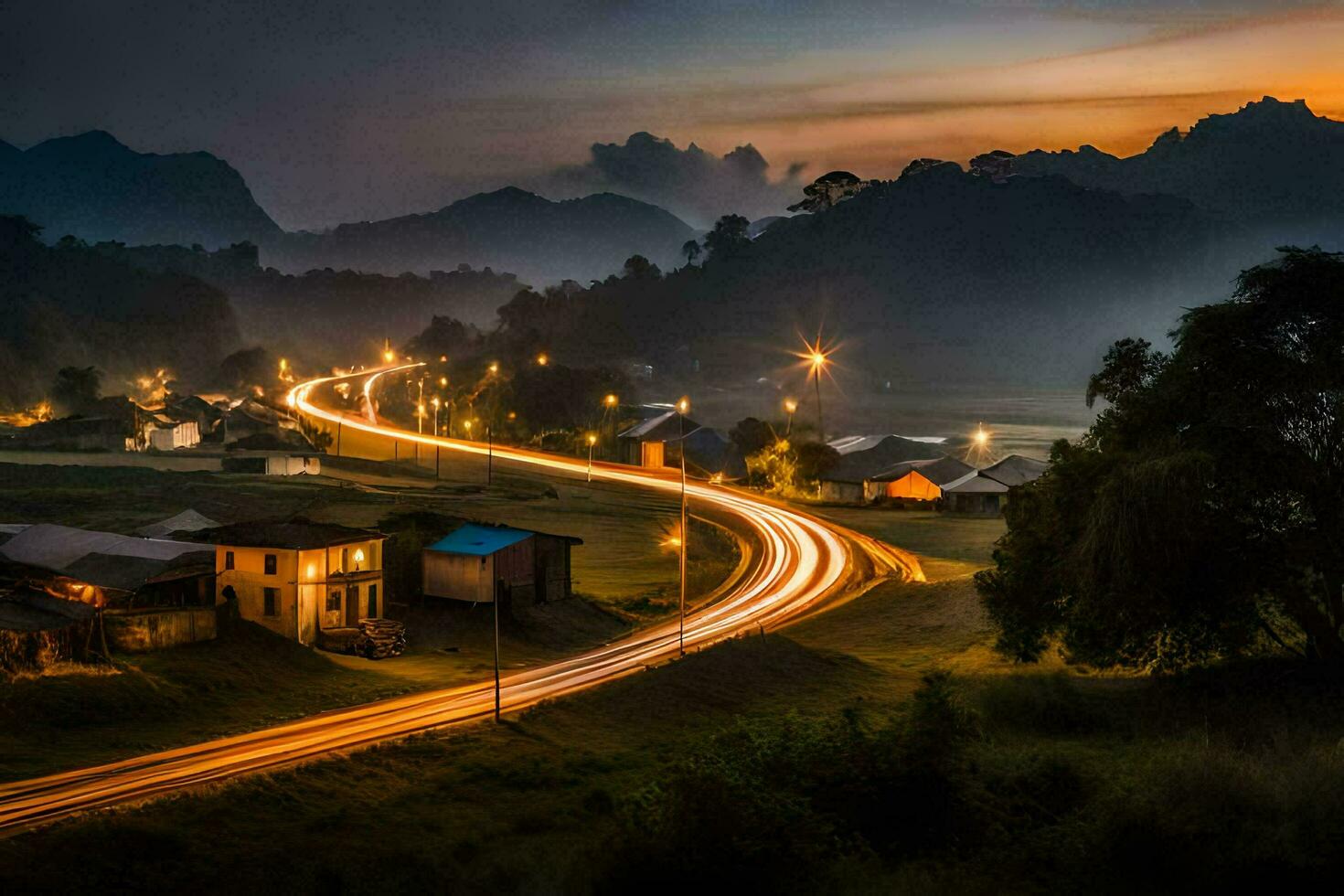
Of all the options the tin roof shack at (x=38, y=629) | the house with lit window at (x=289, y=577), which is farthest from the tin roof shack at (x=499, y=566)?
the tin roof shack at (x=38, y=629)

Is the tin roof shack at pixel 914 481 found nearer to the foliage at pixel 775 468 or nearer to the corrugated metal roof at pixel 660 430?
the foliage at pixel 775 468

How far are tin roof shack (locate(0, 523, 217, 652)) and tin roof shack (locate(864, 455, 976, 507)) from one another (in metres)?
61.8

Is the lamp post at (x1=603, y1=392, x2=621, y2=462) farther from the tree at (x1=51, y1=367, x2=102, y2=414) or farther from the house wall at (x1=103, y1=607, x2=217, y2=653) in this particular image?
the house wall at (x1=103, y1=607, x2=217, y2=653)

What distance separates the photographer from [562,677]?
46688 mm

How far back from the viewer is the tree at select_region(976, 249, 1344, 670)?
30312 millimetres

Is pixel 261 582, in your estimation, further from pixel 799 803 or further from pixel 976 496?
pixel 976 496

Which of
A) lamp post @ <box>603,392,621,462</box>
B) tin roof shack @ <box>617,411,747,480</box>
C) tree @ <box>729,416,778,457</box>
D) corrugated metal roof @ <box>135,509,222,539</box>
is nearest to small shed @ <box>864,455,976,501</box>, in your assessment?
tree @ <box>729,416,778,457</box>

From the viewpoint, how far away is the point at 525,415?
145 meters

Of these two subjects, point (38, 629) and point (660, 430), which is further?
point (660, 430)

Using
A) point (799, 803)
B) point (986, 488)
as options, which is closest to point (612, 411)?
point (986, 488)

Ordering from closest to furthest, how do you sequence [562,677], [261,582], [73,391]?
[562,677]
[261,582]
[73,391]

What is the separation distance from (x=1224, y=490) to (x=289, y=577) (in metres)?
40.0

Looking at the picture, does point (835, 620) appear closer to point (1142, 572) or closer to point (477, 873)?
point (1142, 572)

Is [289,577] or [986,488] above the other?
[986,488]
